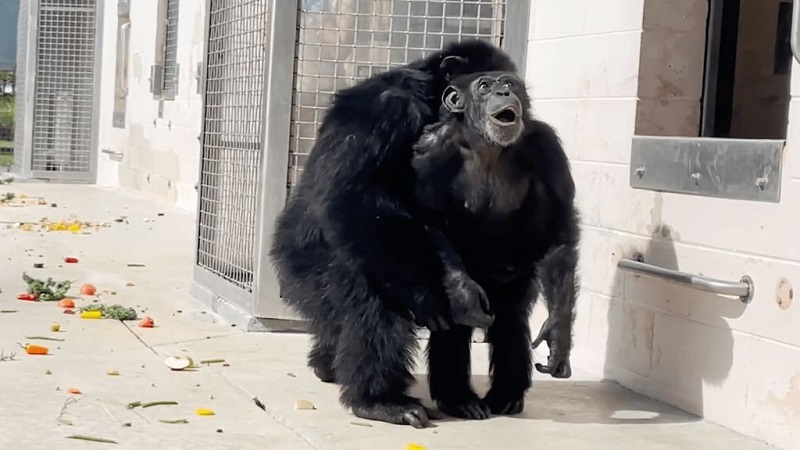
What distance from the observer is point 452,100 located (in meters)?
4.67

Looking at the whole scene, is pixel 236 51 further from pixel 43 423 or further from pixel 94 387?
pixel 43 423

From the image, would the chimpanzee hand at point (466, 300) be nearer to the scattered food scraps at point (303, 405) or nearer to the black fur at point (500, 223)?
the black fur at point (500, 223)

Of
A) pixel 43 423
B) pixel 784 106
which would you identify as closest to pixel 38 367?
pixel 43 423

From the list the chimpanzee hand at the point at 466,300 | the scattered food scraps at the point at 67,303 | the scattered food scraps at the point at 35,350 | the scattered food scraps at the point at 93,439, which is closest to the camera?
the scattered food scraps at the point at 93,439

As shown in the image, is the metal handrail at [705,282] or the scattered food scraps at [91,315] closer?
the metal handrail at [705,282]

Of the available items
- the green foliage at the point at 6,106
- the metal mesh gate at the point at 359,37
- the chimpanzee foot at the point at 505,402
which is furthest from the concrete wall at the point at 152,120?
the chimpanzee foot at the point at 505,402

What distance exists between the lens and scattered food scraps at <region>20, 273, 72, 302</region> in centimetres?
691

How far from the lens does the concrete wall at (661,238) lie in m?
4.33

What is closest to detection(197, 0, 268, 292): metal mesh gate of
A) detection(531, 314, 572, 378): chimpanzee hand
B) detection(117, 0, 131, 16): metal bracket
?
detection(531, 314, 572, 378): chimpanzee hand

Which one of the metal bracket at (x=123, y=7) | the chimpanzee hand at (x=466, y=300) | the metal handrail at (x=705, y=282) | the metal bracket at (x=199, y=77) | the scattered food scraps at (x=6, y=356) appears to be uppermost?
the metal bracket at (x=123, y=7)

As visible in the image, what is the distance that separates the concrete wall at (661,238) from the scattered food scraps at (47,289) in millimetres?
2761

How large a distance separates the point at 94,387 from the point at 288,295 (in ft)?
2.78

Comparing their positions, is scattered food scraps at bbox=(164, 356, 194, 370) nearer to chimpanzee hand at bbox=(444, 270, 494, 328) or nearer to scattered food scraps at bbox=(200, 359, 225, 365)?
scattered food scraps at bbox=(200, 359, 225, 365)

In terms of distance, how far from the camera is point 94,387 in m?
4.77
